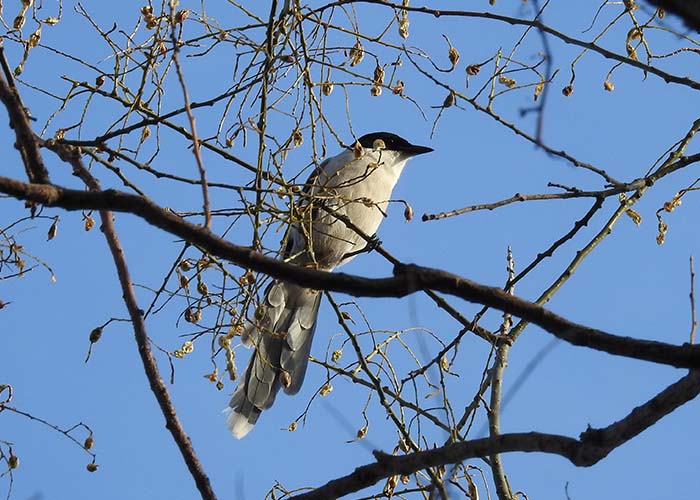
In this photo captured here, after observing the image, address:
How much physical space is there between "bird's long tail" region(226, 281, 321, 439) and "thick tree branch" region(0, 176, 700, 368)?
2.24 meters

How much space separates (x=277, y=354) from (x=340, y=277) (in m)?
3.49

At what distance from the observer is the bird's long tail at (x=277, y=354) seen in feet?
15.0

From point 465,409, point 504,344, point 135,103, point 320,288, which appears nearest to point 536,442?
point 320,288

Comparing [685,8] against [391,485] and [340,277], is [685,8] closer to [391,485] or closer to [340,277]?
[340,277]

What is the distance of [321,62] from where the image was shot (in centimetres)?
307

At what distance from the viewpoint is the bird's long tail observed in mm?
4566

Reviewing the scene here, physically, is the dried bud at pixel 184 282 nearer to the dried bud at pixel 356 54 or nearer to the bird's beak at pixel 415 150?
the dried bud at pixel 356 54

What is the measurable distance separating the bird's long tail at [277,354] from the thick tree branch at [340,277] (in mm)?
2239

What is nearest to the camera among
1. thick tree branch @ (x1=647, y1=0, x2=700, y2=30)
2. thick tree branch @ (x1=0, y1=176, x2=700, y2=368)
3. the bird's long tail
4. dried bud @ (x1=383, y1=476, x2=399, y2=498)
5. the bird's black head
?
thick tree branch @ (x1=647, y1=0, x2=700, y2=30)

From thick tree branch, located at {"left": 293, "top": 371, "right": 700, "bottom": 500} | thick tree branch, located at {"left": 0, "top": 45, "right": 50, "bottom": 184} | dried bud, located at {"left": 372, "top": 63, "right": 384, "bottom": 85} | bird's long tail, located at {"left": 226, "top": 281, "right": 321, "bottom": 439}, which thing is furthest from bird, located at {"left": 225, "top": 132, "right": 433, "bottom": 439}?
thick tree branch, located at {"left": 293, "top": 371, "right": 700, "bottom": 500}

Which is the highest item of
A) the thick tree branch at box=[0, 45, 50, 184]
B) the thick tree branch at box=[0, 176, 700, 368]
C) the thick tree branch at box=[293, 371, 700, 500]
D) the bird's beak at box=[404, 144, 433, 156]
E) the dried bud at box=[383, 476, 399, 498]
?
the bird's beak at box=[404, 144, 433, 156]

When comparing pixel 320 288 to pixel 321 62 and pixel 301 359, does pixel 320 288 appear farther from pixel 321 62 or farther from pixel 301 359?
pixel 301 359

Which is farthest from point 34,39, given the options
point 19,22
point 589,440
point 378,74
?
point 589,440

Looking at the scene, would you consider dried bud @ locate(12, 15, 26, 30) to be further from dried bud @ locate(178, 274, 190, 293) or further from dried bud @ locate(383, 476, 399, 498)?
dried bud @ locate(383, 476, 399, 498)
